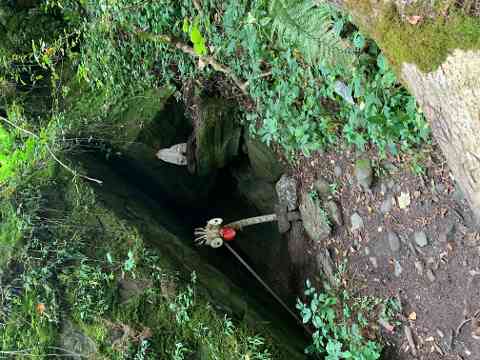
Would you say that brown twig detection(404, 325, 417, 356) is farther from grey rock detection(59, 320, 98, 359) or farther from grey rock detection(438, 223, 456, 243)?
grey rock detection(59, 320, 98, 359)

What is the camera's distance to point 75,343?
3.43m

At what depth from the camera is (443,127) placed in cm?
176

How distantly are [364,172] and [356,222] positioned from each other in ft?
1.67

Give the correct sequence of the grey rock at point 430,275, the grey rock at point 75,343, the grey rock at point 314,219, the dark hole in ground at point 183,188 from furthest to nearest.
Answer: the dark hole in ground at point 183,188
the grey rock at point 314,219
the grey rock at point 75,343
the grey rock at point 430,275

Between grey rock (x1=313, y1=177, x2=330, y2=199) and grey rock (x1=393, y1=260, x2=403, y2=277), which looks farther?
grey rock (x1=313, y1=177, x2=330, y2=199)

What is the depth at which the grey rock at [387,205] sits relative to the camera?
3416 mm

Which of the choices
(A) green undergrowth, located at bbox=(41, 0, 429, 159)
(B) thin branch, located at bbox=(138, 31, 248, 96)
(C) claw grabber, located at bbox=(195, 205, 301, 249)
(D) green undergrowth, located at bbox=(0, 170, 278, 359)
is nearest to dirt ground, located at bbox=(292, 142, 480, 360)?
(A) green undergrowth, located at bbox=(41, 0, 429, 159)

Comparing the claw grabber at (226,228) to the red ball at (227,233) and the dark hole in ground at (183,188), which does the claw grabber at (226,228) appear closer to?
the red ball at (227,233)

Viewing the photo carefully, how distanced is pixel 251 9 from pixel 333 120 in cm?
128

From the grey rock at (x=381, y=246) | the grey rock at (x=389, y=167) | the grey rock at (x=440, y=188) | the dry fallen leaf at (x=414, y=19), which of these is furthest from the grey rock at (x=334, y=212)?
the dry fallen leaf at (x=414, y=19)

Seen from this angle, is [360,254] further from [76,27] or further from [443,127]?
[76,27]

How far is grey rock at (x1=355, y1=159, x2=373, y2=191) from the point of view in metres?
3.47

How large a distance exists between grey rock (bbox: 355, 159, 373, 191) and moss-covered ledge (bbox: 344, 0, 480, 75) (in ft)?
5.51

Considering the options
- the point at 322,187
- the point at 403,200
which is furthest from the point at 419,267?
the point at 322,187
